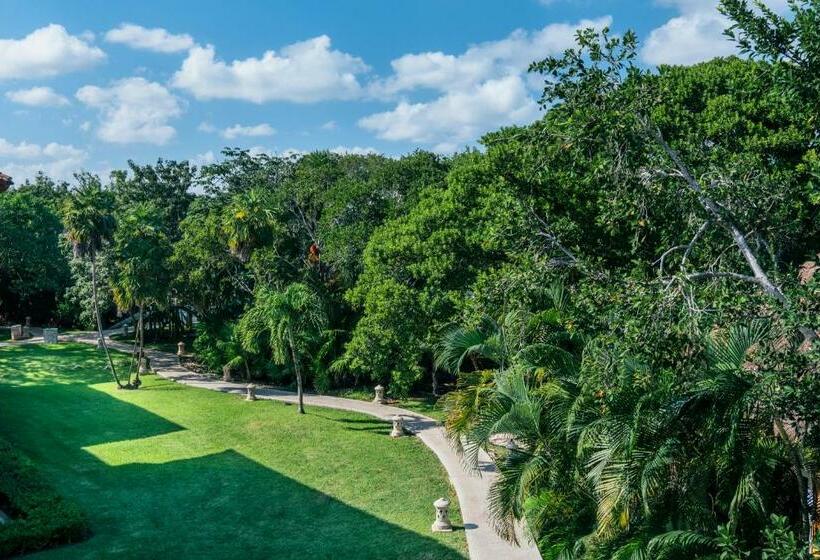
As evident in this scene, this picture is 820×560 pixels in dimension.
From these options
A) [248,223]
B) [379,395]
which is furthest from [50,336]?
[379,395]

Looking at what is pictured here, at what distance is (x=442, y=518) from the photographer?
14.2 metres

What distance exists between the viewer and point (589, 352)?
9883 mm

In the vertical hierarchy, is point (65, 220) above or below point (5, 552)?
above

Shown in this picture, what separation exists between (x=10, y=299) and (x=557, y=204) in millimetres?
39138

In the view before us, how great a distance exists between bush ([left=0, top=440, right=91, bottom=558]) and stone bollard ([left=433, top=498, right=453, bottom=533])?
7.01 m

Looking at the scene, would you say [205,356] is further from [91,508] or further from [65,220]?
[91,508]

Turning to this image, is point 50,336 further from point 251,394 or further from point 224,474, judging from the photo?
point 224,474

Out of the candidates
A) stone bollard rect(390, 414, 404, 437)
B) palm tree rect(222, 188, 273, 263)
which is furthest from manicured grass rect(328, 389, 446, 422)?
palm tree rect(222, 188, 273, 263)

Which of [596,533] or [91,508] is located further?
[91,508]

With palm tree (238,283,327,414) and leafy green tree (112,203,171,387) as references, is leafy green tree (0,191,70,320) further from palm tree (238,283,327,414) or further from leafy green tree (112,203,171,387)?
palm tree (238,283,327,414)

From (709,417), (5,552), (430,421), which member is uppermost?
(709,417)

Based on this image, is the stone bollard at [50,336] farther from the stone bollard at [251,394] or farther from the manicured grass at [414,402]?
the manicured grass at [414,402]

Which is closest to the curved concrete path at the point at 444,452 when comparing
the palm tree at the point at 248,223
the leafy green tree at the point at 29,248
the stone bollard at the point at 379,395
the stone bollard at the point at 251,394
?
the stone bollard at the point at 379,395

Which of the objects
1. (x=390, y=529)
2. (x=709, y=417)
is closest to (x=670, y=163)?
(x=709, y=417)
